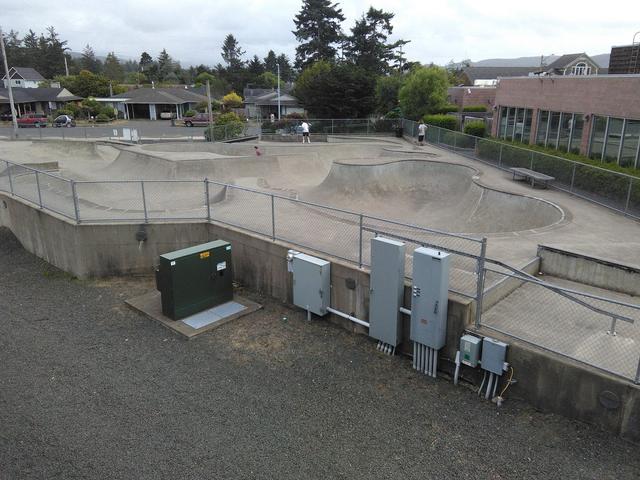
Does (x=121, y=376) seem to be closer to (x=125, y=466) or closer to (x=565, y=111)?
(x=125, y=466)

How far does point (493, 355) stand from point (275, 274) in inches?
208

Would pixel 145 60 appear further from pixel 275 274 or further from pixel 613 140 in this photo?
pixel 275 274

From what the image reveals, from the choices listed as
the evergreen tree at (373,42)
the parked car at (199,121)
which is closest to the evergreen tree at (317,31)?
the evergreen tree at (373,42)

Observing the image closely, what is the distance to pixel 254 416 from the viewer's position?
7.09 m

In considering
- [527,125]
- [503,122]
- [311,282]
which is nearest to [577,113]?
[527,125]

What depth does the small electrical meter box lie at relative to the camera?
24.3ft

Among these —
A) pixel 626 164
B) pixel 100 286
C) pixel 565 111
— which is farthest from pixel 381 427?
pixel 565 111

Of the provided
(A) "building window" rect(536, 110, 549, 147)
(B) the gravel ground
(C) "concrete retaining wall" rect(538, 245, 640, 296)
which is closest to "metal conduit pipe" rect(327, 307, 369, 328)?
(B) the gravel ground

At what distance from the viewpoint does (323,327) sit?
32.2 ft

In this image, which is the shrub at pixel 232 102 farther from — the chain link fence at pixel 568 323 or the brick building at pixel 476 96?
the chain link fence at pixel 568 323

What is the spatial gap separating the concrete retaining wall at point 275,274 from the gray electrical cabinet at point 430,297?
8.9 inches

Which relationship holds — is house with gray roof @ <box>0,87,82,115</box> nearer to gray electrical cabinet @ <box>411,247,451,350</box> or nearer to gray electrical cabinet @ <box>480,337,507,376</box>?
gray electrical cabinet @ <box>411,247,451,350</box>

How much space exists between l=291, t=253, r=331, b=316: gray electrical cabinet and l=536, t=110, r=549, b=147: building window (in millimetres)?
18489

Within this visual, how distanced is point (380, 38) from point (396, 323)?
68624 mm
